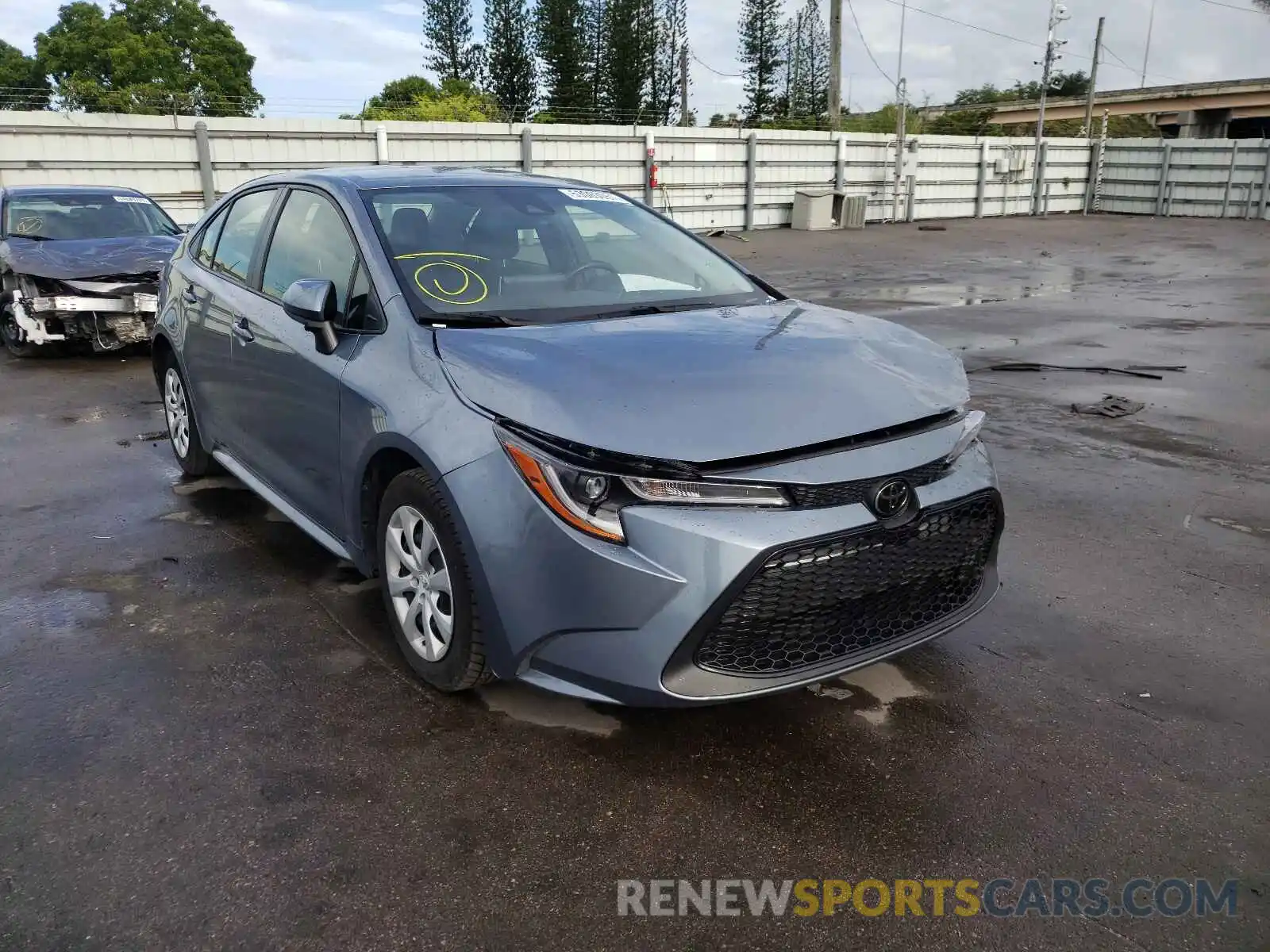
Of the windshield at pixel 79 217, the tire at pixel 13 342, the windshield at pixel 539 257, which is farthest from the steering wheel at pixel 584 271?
the tire at pixel 13 342

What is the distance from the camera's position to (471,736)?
2.95 m

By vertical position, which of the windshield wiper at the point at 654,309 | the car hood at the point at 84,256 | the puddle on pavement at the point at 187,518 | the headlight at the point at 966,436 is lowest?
the puddle on pavement at the point at 187,518

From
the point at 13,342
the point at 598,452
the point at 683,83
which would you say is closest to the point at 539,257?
the point at 598,452

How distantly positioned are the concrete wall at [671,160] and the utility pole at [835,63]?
1057 millimetres

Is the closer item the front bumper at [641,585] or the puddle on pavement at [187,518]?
the front bumper at [641,585]

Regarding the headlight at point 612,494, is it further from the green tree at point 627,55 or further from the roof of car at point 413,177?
the green tree at point 627,55

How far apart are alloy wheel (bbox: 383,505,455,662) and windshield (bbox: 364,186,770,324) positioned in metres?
0.73

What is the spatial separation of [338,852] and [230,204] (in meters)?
3.65

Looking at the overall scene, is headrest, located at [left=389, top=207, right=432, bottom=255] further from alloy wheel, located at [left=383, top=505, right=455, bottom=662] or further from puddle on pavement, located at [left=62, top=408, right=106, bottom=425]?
puddle on pavement, located at [left=62, top=408, right=106, bottom=425]

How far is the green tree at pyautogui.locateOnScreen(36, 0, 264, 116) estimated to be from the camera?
60.5 m

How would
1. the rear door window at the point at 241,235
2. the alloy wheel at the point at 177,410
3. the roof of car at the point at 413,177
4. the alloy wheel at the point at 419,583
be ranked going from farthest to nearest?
the alloy wheel at the point at 177,410 < the rear door window at the point at 241,235 < the roof of car at the point at 413,177 < the alloy wheel at the point at 419,583

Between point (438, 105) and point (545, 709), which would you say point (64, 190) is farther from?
point (438, 105)

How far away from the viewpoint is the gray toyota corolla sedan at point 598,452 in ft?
8.22

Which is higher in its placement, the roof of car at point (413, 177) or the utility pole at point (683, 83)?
the utility pole at point (683, 83)
